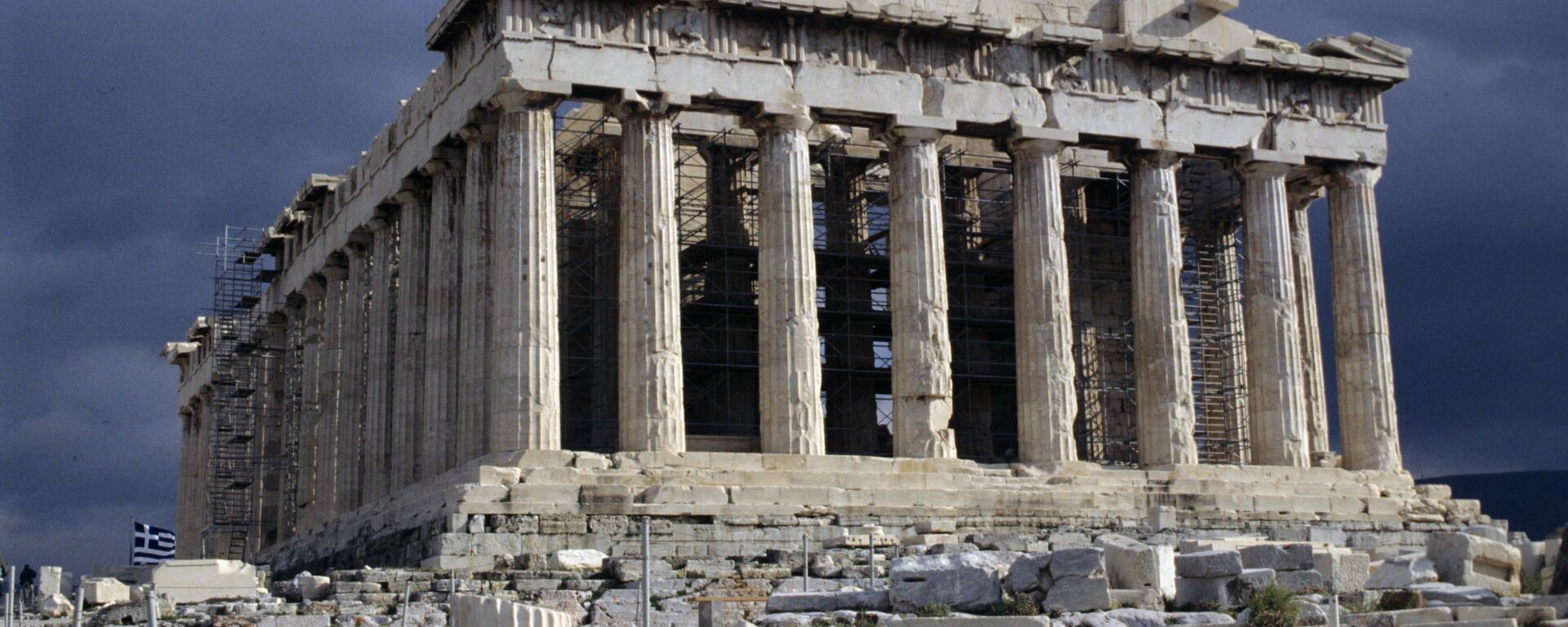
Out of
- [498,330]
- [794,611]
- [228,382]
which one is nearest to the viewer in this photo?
[794,611]

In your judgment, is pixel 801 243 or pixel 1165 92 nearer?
pixel 801 243

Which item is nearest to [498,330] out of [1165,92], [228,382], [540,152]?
[540,152]

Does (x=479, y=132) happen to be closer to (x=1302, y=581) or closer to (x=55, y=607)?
(x=55, y=607)

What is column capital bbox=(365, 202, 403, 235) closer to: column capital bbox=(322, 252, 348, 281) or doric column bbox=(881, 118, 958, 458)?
column capital bbox=(322, 252, 348, 281)

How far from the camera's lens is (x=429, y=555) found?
1442 inches

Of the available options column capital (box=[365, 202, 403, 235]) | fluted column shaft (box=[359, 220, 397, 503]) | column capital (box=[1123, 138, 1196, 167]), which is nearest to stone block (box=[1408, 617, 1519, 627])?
column capital (box=[1123, 138, 1196, 167])

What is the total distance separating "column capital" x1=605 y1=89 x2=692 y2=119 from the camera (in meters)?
40.6

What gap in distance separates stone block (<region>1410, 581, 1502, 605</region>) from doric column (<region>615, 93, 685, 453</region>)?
16530 millimetres

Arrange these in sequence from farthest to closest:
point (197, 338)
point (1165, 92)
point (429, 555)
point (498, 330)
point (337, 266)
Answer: point (197, 338), point (337, 266), point (1165, 92), point (498, 330), point (429, 555)

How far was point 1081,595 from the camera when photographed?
25.4 meters

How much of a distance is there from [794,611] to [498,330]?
1438 centimetres

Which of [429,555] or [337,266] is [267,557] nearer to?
[337,266]

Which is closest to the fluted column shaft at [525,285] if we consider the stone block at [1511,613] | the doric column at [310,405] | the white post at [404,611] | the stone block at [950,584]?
the white post at [404,611]

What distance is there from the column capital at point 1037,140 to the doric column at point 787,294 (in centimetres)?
418
